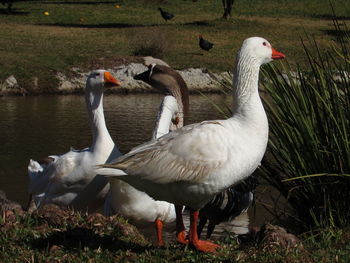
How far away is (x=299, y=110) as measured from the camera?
21.3 ft

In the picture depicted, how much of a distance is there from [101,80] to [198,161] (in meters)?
2.41

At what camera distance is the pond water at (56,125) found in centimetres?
1234

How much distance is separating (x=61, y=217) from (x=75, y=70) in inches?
725

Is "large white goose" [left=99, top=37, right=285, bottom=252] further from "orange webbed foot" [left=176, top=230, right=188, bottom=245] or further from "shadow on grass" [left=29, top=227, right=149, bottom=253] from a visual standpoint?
"shadow on grass" [left=29, top=227, right=149, bottom=253]

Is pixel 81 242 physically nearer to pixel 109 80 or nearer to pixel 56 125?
pixel 109 80

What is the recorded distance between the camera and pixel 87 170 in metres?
6.71

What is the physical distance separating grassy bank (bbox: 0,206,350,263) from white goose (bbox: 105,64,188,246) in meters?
0.50

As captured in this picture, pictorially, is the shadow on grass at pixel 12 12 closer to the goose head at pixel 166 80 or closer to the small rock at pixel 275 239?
the goose head at pixel 166 80

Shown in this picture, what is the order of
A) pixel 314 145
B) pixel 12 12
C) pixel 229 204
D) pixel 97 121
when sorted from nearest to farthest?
pixel 314 145 → pixel 97 121 → pixel 229 204 → pixel 12 12

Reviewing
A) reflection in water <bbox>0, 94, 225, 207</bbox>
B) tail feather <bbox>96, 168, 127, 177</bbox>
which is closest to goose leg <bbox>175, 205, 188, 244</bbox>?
tail feather <bbox>96, 168, 127, 177</bbox>

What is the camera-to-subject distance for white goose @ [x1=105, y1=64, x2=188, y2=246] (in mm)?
6262

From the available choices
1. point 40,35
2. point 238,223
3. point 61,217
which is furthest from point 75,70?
point 61,217

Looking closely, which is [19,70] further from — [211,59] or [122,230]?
[122,230]

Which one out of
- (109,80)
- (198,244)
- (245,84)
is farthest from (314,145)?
(109,80)
